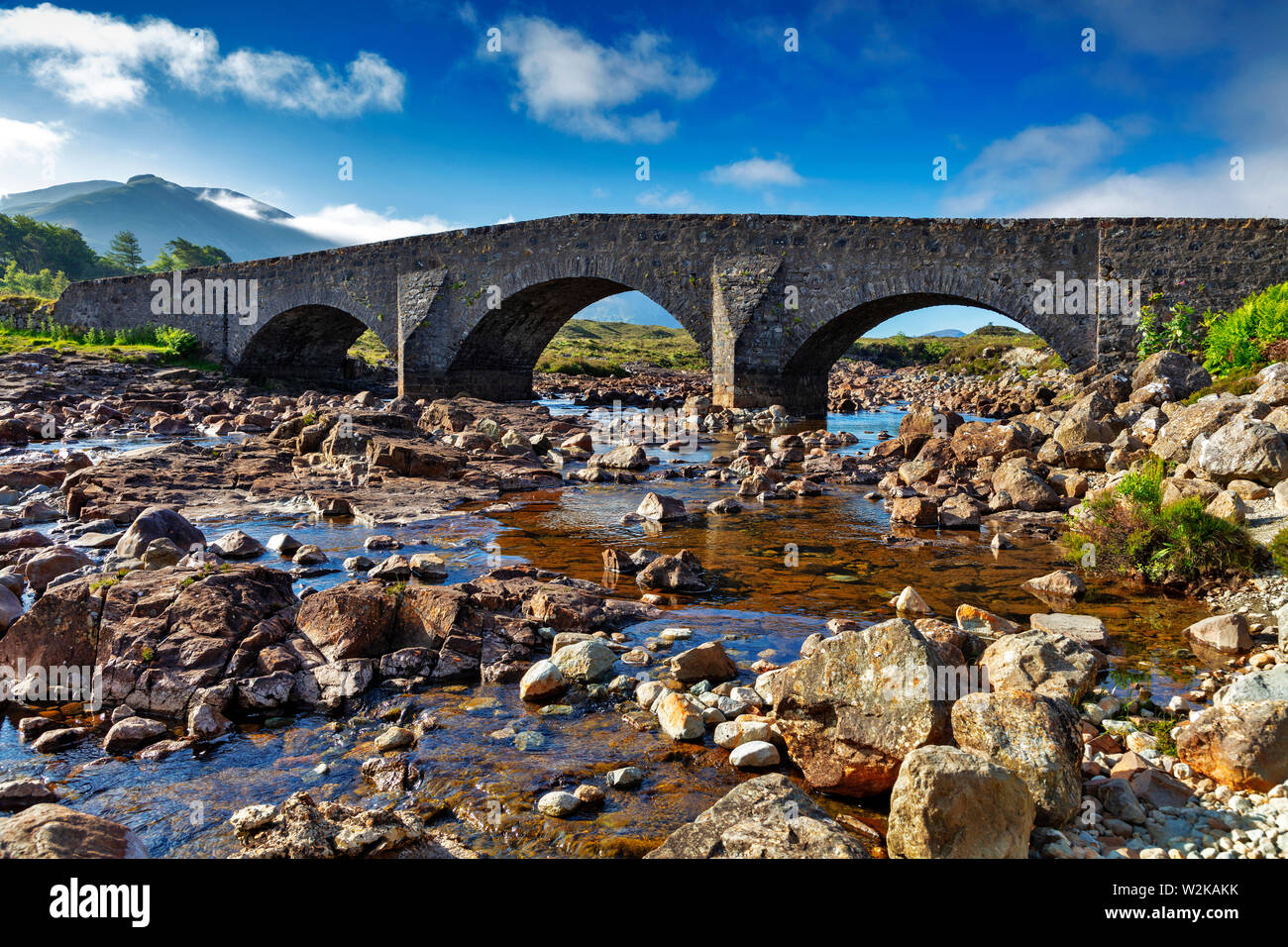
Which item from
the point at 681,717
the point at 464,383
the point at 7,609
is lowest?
the point at 681,717

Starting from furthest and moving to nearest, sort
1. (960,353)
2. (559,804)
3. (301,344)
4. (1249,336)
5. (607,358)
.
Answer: (607,358) → (960,353) → (301,344) → (1249,336) → (559,804)

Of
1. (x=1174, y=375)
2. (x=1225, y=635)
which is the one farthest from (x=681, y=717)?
(x=1174, y=375)

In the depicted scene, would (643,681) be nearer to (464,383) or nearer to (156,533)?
(156,533)

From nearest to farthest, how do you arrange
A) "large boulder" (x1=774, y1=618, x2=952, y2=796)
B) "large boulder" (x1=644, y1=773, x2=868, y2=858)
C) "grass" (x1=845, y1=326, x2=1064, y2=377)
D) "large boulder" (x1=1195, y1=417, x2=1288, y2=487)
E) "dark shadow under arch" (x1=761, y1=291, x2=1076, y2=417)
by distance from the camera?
"large boulder" (x1=644, y1=773, x2=868, y2=858), "large boulder" (x1=774, y1=618, x2=952, y2=796), "large boulder" (x1=1195, y1=417, x2=1288, y2=487), "dark shadow under arch" (x1=761, y1=291, x2=1076, y2=417), "grass" (x1=845, y1=326, x2=1064, y2=377)

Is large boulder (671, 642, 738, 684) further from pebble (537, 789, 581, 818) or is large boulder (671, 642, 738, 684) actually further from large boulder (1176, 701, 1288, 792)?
large boulder (1176, 701, 1288, 792)

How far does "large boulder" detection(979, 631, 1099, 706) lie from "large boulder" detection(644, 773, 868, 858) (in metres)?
1.64

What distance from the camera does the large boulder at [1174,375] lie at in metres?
11.8

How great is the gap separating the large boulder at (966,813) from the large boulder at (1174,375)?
37.7 feet

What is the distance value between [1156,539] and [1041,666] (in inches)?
128

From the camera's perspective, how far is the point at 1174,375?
1209cm

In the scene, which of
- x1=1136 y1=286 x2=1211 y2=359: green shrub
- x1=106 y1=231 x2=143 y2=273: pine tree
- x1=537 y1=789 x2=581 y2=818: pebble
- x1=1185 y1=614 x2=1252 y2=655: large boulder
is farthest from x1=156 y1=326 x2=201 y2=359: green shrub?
x1=106 y1=231 x2=143 y2=273: pine tree

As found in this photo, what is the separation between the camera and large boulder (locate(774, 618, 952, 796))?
319cm

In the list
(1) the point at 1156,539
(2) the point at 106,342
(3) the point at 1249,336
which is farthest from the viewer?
(2) the point at 106,342
